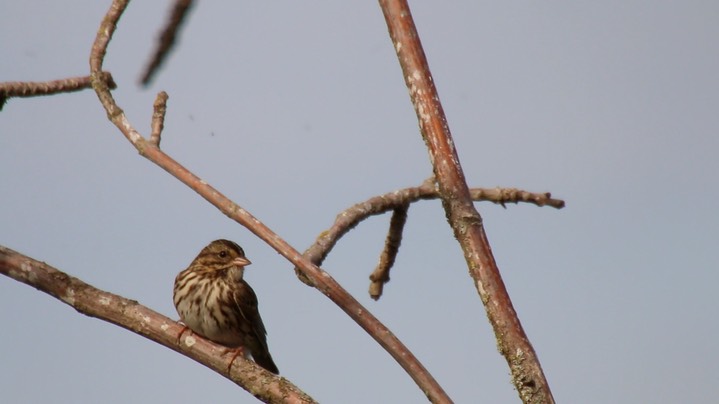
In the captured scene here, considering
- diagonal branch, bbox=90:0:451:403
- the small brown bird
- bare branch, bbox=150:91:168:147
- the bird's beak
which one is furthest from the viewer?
the bird's beak

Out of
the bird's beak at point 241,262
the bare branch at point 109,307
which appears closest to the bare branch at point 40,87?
the bare branch at point 109,307

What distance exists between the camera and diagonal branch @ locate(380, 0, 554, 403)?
3525 millimetres

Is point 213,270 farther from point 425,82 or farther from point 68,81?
point 425,82

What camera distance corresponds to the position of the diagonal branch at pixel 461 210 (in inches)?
139

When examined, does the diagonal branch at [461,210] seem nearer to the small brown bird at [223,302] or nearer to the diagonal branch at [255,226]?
the diagonal branch at [255,226]

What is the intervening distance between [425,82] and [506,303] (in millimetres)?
829

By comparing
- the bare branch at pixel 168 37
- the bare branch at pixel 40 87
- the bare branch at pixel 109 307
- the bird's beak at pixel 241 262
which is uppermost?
the bird's beak at pixel 241 262

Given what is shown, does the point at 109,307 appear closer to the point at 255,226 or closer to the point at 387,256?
the point at 255,226

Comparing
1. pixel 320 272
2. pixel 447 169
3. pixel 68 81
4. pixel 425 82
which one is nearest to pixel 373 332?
pixel 320 272

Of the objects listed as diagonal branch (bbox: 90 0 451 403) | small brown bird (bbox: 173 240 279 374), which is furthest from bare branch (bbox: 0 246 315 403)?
small brown bird (bbox: 173 240 279 374)

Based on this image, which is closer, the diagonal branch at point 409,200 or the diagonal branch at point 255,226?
the diagonal branch at point 255,226

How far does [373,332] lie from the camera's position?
3.56 m

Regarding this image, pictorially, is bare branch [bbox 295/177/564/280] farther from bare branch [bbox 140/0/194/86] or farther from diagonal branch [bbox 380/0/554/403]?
bare branch [bbox 140/0/194/86]

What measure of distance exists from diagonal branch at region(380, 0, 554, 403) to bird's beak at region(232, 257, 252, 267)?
4.27 m
